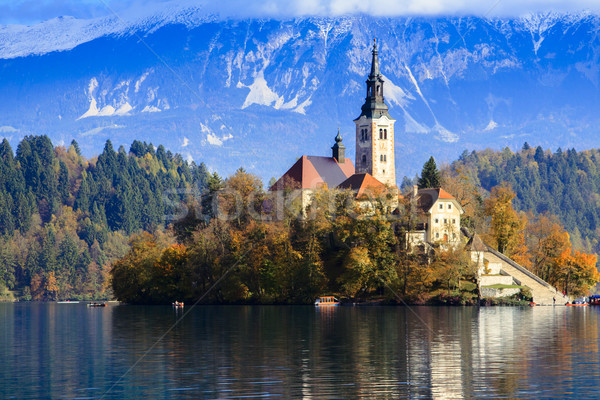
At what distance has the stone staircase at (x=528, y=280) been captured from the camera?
390 feet

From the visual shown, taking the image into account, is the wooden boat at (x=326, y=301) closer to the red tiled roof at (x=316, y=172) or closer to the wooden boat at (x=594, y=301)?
the red tiled roof at (x=316, y=172)

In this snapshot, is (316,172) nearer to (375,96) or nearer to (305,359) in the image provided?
(375,96)

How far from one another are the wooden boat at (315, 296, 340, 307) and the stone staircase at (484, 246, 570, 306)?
73.2ft

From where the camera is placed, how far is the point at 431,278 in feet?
363

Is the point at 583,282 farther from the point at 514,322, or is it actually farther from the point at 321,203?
the point at 514,322

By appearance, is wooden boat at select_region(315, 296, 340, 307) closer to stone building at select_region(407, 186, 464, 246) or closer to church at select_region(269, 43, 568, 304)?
church at select_region(269, 43, 568, 304)

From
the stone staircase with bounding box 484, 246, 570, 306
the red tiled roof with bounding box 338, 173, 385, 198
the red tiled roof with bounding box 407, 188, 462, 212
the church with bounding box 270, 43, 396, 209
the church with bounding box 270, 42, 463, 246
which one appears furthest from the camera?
the church with bounding box 270, 43, 396, 209

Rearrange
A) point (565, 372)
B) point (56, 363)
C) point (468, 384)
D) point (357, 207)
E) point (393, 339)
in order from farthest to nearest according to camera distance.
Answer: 1. point (357, 207)
2. point (393, 339)
3. point (56, 363)
4. point (565, 372)
5. point (468, 384)

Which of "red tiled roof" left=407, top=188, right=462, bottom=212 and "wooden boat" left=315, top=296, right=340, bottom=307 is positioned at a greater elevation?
"red tiled roof" left=407, top=188, right=462, bottom=212

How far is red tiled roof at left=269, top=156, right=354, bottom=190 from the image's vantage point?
147m

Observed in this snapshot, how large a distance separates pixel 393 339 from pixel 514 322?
21872 mm

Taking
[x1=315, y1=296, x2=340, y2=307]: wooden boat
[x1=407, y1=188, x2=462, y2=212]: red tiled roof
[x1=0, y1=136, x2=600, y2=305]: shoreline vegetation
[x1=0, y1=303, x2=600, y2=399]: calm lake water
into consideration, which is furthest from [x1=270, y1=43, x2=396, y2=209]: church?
[x1=0, y1=303, x2=600, y2=399]: calm lake water

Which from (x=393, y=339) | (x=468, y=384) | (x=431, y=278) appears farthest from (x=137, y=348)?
(x=431, y=278)

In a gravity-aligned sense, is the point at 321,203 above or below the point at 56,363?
above
